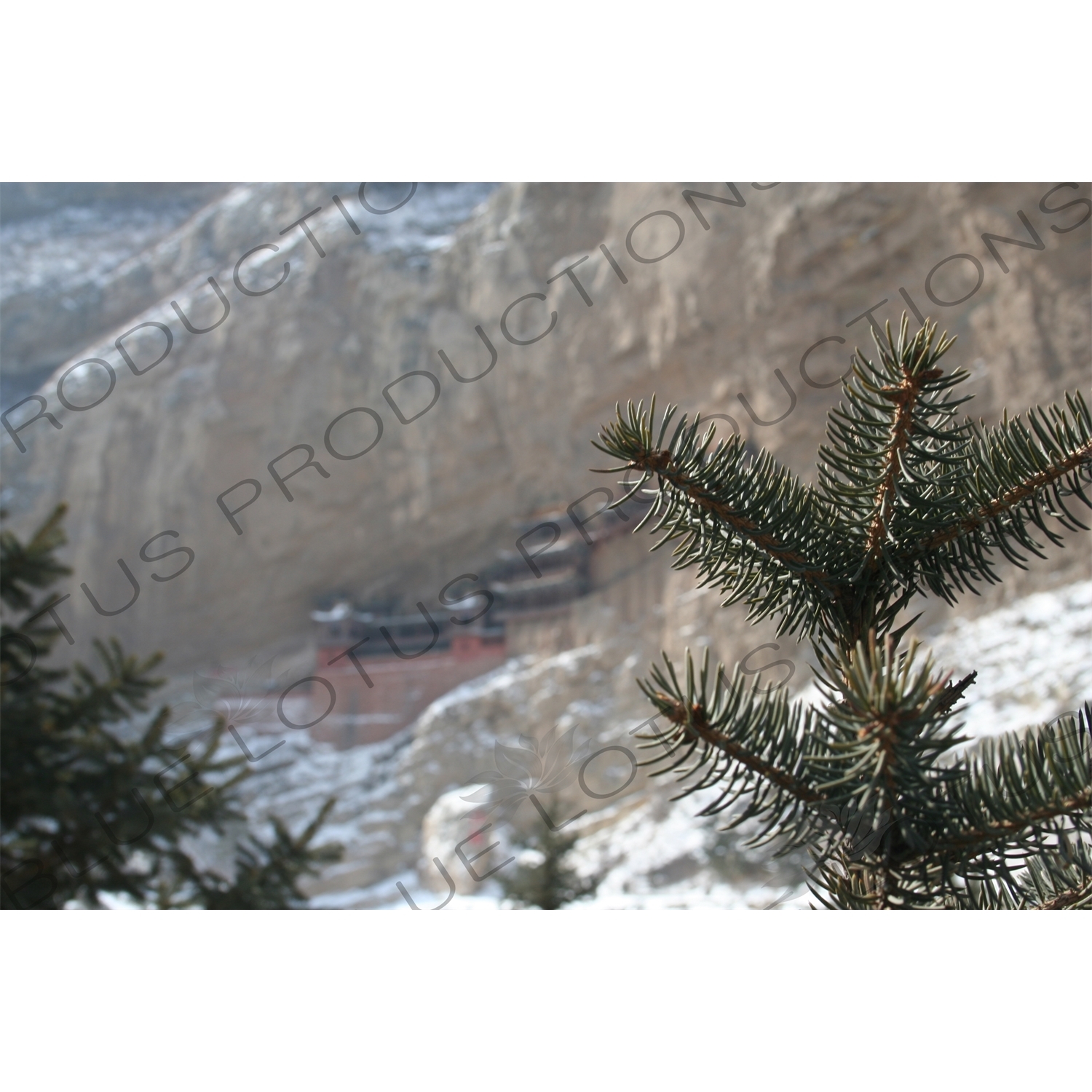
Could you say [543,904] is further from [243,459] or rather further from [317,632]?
[243,459]

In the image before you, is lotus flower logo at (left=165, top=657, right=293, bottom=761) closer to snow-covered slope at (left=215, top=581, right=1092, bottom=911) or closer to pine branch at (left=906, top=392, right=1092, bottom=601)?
snow-covered slope at (left=215, top=581, right=1092, bottom=911)

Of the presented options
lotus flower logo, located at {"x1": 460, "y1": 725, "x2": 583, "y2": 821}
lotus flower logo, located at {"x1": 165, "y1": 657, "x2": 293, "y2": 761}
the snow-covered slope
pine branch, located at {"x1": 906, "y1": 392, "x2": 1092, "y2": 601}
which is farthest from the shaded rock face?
pine branch, located at {"x1": 906, "y1": 392, "x2": 1092, "y2": 601}

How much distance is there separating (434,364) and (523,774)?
3912mm

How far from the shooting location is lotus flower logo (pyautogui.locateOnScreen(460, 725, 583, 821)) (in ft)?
15.4

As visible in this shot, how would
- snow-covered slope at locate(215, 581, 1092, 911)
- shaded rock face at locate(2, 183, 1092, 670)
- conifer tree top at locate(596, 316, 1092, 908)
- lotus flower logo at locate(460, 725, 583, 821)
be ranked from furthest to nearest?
shaded rock face at locate(2, 183, 1092, 670), lotus flower logo at locate(460, 725, 583, 821), snow-covered slope at locate(215, 581, 1092, 911), conifer tree top at locate(596, 316, 1092, 908)

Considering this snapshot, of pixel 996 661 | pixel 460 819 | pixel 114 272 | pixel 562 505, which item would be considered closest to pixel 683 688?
pixel 996 661

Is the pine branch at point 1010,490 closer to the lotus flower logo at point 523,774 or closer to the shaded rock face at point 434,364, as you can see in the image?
the lotus flower logo at point 523,774

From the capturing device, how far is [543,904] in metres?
2.53

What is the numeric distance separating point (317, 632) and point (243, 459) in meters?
2.07

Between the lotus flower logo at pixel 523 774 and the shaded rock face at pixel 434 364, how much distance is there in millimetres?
1740

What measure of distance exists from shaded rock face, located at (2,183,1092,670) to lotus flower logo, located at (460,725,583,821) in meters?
1.74

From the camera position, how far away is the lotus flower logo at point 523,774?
4680 mm

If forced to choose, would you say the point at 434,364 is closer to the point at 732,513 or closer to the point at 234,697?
the point at 234,697

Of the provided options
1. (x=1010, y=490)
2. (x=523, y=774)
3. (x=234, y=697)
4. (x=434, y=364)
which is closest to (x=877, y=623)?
(x=1010, y=490)
